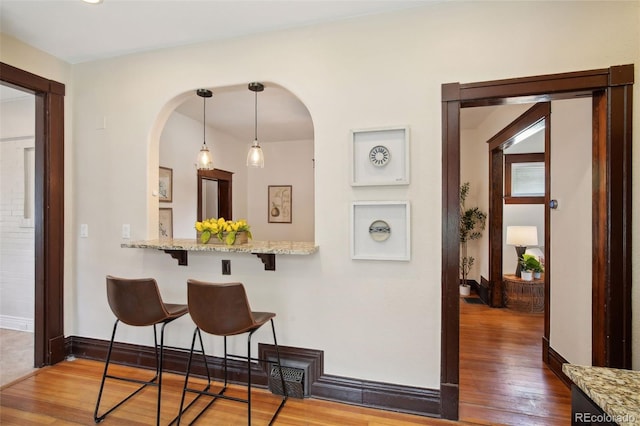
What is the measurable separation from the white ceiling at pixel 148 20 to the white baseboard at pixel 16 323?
2941 mm

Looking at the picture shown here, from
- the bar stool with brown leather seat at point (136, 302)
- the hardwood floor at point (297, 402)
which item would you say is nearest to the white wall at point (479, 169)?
the hardwood floor at point (297, 402)

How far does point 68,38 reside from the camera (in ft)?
8.38

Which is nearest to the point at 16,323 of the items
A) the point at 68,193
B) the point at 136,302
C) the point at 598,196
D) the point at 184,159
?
the point at 68,193

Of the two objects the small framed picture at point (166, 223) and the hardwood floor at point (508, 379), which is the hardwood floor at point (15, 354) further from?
the hardwood floor at point (508, 379)

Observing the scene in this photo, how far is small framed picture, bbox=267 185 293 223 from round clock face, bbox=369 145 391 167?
13.4 ft

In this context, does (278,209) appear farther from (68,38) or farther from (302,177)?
(68,38)

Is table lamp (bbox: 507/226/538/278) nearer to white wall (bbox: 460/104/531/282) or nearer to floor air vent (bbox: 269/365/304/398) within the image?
white wall (bbox: 460/104/531/282)

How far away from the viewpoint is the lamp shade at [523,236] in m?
4.38

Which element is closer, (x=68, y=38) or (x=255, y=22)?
(x=255, y=22)

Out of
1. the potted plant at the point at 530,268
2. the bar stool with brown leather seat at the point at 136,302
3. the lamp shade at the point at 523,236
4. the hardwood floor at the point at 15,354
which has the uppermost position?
the lamp shade at the point at 523,236

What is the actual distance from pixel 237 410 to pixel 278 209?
4.31 metres

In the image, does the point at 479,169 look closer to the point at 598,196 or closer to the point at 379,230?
the point at 598,196

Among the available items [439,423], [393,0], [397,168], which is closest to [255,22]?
[393,0]

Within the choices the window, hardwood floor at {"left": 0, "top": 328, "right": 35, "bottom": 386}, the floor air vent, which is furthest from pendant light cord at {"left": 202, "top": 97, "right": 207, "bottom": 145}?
the window
